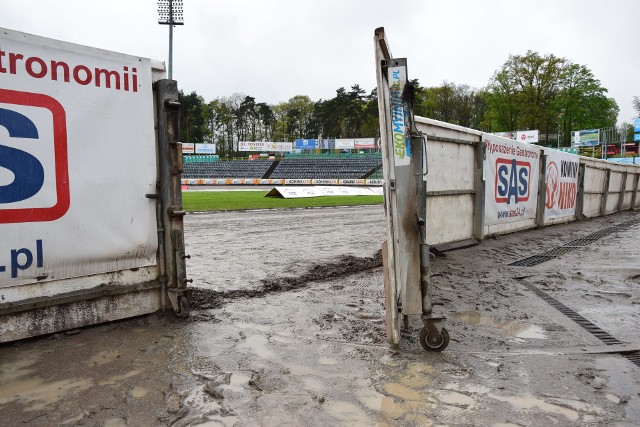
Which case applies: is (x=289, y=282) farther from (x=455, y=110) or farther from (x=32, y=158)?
(x=455, y=110)

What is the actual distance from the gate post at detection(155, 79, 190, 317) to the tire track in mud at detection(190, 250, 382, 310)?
18.7 inches

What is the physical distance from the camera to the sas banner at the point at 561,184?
11586 mm

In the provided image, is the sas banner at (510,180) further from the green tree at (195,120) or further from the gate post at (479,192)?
the green tree at (195,120)

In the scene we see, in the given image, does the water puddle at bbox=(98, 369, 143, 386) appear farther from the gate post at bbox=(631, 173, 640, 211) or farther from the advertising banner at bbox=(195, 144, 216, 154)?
the advertising banner at bbox=(195, 144, 216, 154)

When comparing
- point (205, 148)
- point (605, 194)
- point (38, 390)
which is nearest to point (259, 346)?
point (38, 390)

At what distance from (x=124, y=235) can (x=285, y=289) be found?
2.06 metres

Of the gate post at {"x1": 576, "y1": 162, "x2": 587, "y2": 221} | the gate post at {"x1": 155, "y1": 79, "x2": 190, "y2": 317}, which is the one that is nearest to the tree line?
the gate post at {"x1": 576, "y1": 162, "x2": 587, "y2": 221}

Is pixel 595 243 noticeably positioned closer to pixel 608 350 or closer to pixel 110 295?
pixel 608 350

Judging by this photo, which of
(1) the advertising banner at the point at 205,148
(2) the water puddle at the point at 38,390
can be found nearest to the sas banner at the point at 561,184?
(2) the water puddle at the point at 38,390

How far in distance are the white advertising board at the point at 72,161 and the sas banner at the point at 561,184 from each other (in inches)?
384

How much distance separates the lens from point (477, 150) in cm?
815

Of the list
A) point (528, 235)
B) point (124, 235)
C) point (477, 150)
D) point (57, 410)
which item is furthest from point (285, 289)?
point (528, 235)

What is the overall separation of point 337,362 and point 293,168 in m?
67.3

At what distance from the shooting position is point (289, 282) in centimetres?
593
